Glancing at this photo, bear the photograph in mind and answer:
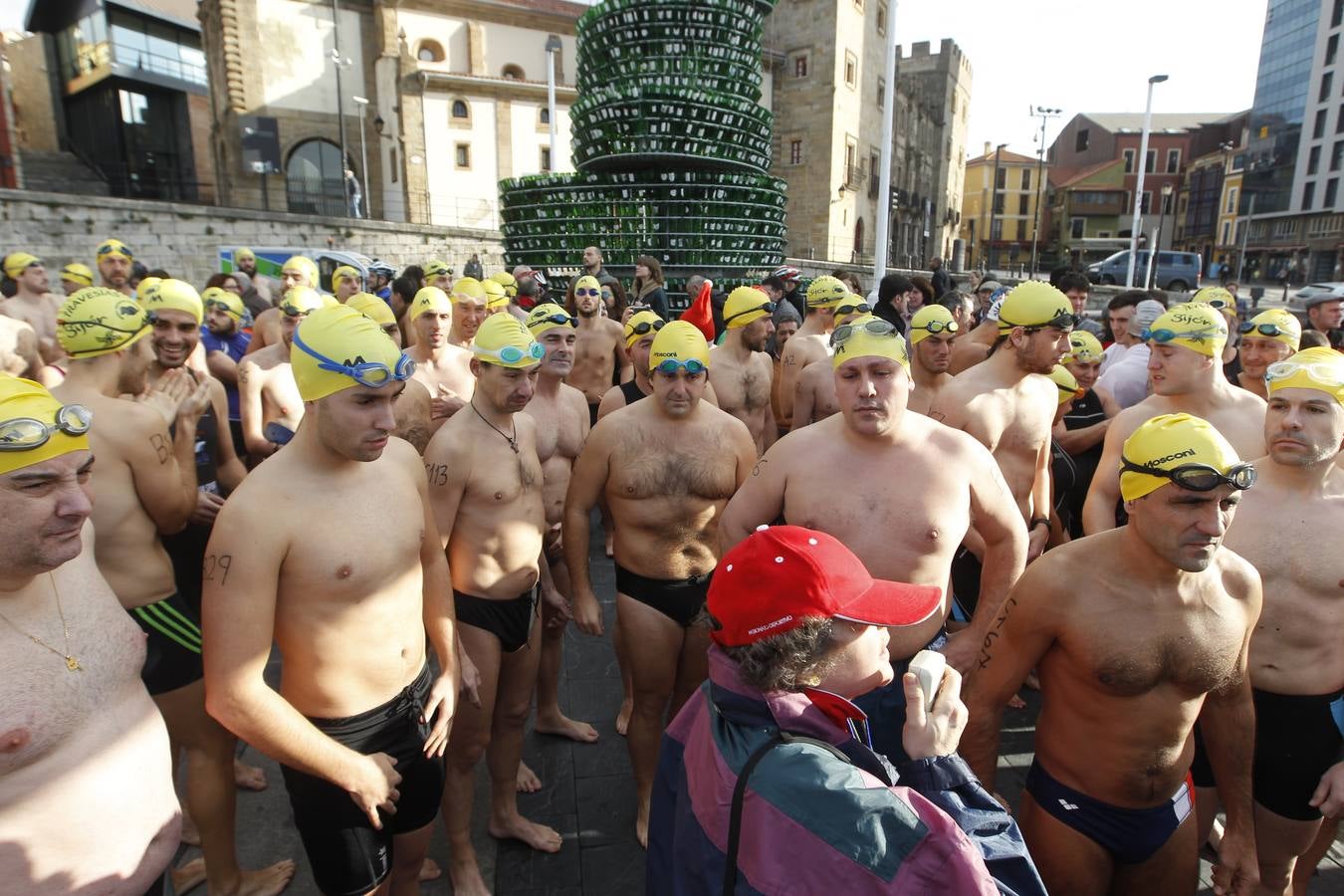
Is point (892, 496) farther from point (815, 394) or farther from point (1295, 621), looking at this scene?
point (815, 394)

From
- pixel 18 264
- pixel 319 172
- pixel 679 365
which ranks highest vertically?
pixel 319 172

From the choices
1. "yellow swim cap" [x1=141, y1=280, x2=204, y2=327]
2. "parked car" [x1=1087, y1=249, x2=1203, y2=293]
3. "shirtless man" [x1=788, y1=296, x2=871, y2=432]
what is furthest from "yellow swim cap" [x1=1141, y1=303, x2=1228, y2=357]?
"parked car" [x1=1087, y1=249, x2=1203, y2=293]

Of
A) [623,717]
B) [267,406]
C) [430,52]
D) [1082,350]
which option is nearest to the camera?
[623,717]

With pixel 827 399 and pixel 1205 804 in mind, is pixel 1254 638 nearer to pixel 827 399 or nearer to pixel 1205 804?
pixel 1205 804

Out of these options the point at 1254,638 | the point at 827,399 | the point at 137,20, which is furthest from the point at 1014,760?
the point at 137,20

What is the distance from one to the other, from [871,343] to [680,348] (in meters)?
0.98

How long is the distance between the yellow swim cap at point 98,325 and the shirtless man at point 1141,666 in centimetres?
366

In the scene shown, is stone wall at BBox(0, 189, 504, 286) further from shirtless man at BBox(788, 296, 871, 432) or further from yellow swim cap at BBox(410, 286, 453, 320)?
shirtless man at BBox(788, 296, 871, 432)

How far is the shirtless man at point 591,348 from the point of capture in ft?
23.1

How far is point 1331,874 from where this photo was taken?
314cm

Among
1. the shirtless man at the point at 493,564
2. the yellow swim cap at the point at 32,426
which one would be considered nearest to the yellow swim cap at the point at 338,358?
the yellow swim cap at the point at 32,426

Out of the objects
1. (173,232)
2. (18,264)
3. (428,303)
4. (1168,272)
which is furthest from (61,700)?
(1168,272)

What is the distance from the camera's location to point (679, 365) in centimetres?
355

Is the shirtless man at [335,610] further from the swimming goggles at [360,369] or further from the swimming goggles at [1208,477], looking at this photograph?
the swimming goggles at [1208,477]
